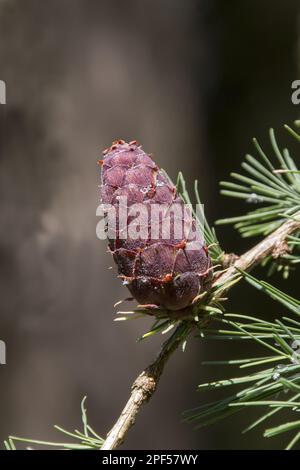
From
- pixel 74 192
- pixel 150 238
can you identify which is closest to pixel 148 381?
pixel 150 238

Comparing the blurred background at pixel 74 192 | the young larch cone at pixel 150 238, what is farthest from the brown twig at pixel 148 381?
the blurred background at pixel 74 192

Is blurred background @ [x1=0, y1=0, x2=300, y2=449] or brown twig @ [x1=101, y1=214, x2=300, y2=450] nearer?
brown twig @ [x1=101, y1=214, x2=300, y2=450]

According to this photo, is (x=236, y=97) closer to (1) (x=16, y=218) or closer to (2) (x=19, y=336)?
(1) (x=16, y=218)

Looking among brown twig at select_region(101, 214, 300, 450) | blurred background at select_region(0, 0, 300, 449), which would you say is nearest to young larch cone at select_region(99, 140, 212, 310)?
brown twig at select_region(101, 214, 300, 450)

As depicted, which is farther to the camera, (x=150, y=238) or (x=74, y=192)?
(x=74, y=192)

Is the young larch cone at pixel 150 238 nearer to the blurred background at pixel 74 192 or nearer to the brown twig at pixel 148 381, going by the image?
the brown twig at pixel 148 381

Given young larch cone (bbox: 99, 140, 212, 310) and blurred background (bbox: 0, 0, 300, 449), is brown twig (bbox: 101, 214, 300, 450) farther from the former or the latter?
blurred background (bbox: 0, 0, 300, 449)

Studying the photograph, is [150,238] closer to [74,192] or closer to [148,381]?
[148,381]
